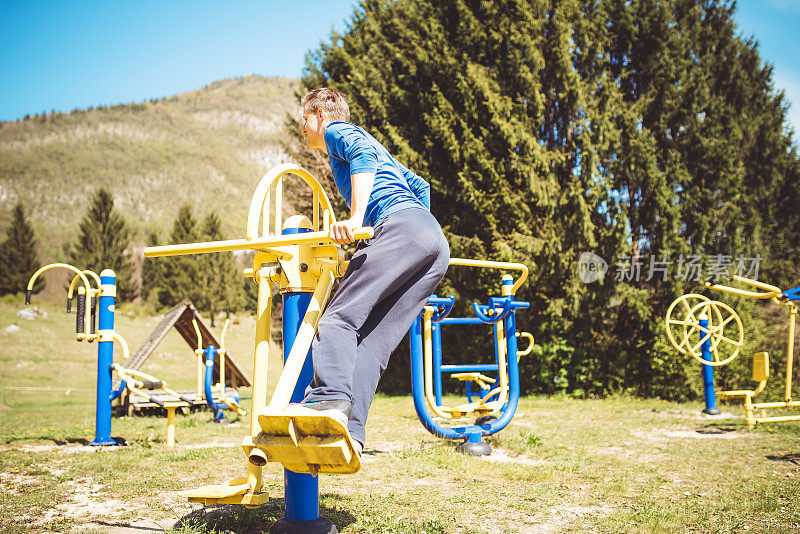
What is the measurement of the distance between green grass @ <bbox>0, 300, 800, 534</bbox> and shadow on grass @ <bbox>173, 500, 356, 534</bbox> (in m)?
0.01

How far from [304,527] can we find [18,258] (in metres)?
43.4

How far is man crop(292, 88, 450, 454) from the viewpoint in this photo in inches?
85.8

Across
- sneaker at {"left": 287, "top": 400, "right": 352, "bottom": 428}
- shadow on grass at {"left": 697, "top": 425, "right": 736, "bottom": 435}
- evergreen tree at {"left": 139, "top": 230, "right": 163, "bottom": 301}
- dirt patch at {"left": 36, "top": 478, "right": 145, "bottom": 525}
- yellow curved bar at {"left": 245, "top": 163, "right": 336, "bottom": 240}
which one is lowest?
shadow on grass at {"left": 697, "top": 425, "right": 736, "bottom": 435}

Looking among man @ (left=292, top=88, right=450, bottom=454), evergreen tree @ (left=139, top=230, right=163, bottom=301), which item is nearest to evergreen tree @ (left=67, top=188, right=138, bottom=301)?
evergreen tree @ (left=139, top=230, right=163, bottom=301)

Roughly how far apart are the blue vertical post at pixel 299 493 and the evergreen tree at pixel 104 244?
3898 centimetres

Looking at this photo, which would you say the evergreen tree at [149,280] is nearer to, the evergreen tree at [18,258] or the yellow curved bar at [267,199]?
the evergreen tree at [18,258]

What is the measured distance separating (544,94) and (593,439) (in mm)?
9265

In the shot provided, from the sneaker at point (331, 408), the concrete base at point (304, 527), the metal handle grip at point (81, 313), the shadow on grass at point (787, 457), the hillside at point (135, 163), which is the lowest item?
the shadow on grass at point (787, 457)

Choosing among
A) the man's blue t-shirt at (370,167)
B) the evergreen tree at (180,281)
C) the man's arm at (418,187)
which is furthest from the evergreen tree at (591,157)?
the evergreen tree at (180,281)

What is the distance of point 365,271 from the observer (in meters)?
2.30

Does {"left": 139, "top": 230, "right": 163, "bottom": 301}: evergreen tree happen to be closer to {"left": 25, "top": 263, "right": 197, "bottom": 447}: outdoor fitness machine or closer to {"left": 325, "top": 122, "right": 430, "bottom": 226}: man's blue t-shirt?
{"left": 25, "top": 263, "right": 197, "bottom": 447}: outdoor fitness machine

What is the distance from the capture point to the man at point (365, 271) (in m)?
2.18

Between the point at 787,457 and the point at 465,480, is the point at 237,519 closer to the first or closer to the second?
the point at 465,480

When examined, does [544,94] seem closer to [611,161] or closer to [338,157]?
[611,161]
